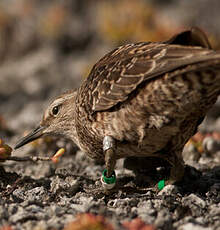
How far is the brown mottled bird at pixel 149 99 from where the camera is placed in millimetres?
3730

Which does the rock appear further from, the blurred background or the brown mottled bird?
the blurred background

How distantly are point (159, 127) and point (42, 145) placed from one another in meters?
2.21

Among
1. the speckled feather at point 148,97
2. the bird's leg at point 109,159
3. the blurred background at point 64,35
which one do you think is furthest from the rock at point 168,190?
the blurred background at point 64,35

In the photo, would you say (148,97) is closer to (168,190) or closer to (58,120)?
(168,190)

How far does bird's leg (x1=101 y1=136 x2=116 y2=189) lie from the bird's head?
93cm

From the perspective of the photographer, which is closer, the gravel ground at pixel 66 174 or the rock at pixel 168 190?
the gravel ground at pixel 66 174

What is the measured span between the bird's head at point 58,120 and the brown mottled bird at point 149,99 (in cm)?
35

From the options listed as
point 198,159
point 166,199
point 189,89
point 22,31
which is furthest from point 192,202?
point 22,31

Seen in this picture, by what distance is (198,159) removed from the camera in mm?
5496

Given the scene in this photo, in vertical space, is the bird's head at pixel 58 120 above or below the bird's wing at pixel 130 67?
below

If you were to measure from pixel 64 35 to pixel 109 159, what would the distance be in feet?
21.8

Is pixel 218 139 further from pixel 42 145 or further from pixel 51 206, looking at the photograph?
pixel 51 206

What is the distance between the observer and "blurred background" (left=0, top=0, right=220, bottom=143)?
8812mm

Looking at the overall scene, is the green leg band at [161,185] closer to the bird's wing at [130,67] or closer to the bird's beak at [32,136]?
the bird's wing at [130,67]
